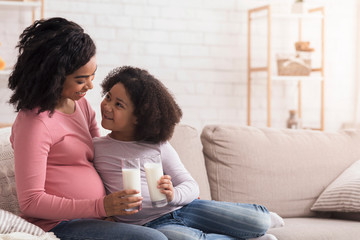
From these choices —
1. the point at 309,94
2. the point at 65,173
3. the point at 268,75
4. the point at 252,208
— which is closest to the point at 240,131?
the point at 252,208

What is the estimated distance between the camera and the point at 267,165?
2.66 m

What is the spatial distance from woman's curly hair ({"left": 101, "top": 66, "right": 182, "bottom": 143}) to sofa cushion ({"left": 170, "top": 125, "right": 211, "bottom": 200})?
1.57 ft

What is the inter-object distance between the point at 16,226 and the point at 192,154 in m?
1.04

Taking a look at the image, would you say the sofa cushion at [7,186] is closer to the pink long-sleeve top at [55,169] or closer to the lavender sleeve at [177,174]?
the pink long-sleeve top at [55,169]

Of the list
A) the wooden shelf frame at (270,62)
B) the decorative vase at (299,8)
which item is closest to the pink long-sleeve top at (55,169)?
the wooden shelf frame at (270,62)

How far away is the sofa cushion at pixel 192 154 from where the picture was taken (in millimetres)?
2516

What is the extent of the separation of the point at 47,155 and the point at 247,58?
9.68ft

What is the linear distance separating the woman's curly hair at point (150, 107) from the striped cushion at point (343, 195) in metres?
0.94

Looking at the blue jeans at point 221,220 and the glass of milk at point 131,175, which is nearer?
the glass of milk at point 131,175

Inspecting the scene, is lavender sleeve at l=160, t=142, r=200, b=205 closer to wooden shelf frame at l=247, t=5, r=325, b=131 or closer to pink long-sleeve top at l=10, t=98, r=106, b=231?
pink long-sleeve top at l=10, t=98, r=106, b=231

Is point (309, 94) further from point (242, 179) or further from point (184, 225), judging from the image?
point (184, 225)

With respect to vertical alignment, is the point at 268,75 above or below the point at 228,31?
below

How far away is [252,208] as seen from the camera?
6.63 ft

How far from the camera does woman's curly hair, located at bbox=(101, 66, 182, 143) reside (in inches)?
78.1
